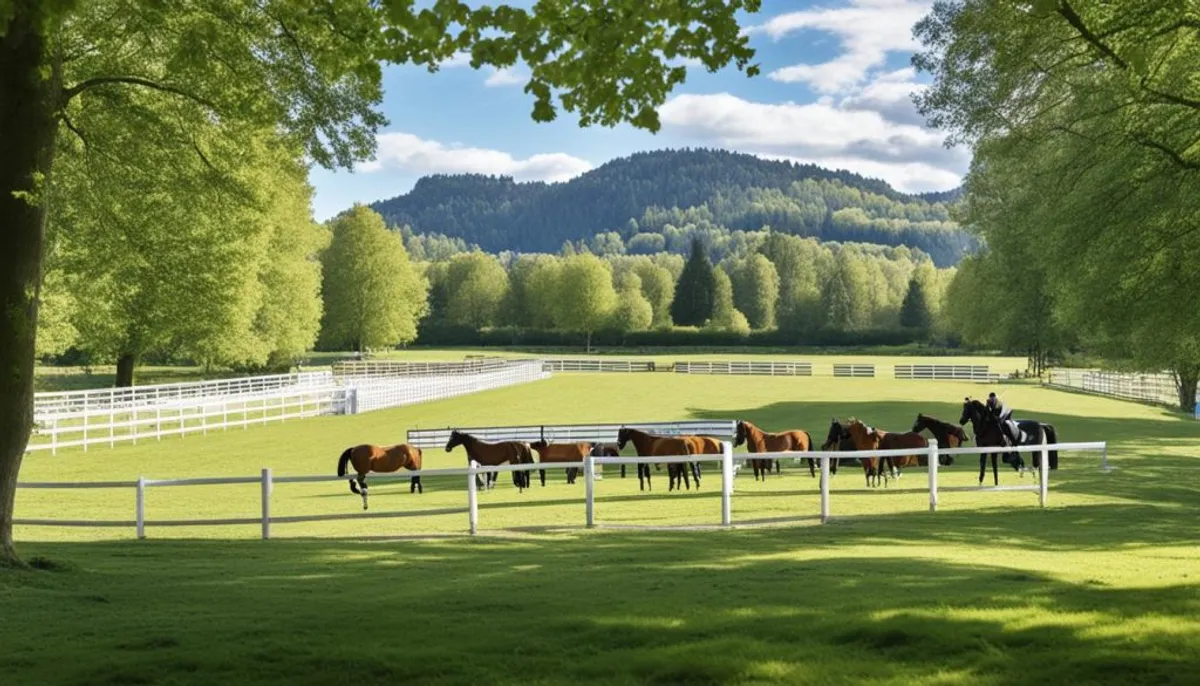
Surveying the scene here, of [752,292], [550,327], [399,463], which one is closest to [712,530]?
[399,463]

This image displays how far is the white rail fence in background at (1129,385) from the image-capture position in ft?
189

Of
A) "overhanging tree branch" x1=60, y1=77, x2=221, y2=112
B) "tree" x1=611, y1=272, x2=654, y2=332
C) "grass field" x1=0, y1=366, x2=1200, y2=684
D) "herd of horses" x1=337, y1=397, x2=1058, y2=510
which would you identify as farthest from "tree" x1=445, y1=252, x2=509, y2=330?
"overhanging tree branch" x1=60, y1=77, x2=221, y2=112

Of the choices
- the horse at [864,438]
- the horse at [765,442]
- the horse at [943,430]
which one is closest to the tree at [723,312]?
the horse at [765,442]

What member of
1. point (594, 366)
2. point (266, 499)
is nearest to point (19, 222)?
point (266, 499)

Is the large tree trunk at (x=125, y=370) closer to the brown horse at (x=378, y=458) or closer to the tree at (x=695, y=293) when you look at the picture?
the brown horse at (x=378, y=458)

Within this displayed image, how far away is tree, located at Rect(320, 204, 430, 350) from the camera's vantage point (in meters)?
85.9

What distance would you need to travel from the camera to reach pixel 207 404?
34.8m

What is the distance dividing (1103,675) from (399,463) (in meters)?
17.0

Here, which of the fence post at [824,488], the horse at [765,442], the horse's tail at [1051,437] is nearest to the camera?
the fence post at [824,488]

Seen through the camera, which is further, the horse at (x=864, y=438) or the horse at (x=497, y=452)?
the horse at (x=864, y=438)

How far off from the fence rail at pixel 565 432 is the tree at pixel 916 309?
360 ft

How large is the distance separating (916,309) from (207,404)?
116 meters

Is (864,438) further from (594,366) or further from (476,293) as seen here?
(476,293)

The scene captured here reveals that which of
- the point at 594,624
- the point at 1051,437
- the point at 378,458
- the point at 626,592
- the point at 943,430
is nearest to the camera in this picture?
the point at 594,624
